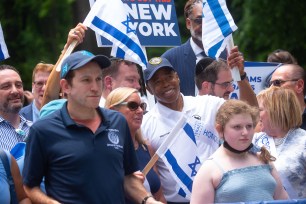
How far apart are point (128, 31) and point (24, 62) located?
11719 millimetres

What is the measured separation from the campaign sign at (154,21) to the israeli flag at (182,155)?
2.41 m

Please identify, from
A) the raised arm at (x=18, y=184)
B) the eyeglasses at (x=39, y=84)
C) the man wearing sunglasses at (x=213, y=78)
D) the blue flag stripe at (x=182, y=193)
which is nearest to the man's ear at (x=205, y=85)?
the man wearing sunglasses at (x=213, y=78)

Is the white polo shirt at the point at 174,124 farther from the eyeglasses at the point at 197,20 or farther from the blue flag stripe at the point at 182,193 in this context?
the eyeglasses at the point at 197,20

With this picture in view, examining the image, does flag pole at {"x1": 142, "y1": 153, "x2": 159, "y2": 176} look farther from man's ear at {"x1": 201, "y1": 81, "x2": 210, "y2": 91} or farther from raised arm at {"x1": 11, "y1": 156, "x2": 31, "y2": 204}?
man's ear at {"x1": 201, "y1": 81, "x2": 210, "y2": 91}

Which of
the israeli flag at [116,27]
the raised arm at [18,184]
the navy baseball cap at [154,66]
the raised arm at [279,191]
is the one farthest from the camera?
the israeli flag at [116,27]

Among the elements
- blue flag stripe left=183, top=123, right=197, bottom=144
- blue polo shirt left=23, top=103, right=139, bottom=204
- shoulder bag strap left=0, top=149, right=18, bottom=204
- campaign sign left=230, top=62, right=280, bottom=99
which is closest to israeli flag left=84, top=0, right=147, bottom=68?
blue flag stripe left=183, top=123, right=197, bottom=144

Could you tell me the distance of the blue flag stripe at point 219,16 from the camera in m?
9.57

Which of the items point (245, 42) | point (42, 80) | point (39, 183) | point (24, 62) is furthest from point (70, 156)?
point (24, 62)

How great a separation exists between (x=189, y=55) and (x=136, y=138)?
80.2 inches

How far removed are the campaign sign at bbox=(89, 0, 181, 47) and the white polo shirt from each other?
1.96 m

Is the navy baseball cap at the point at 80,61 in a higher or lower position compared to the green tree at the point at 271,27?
higher

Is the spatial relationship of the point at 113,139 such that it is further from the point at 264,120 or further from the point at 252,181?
the point at 264,120

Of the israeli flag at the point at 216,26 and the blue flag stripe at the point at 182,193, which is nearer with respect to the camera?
the blue flag stripe at the point at 182,193

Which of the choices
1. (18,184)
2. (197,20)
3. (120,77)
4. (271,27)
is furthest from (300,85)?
(271,27)
